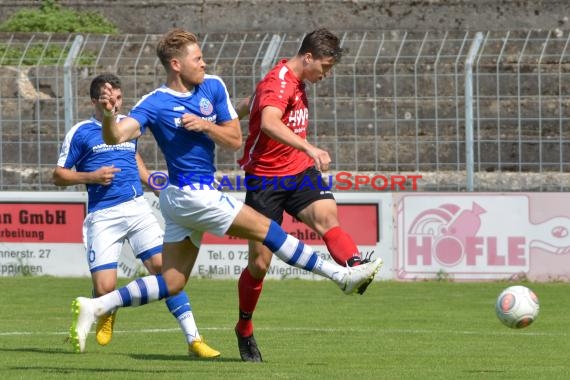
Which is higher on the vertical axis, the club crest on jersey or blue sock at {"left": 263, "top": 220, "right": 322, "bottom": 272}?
the club crest on jersey

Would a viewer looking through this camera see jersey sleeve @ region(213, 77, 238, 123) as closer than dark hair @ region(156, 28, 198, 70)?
No

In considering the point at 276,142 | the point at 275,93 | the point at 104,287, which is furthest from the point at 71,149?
the point at 275,93

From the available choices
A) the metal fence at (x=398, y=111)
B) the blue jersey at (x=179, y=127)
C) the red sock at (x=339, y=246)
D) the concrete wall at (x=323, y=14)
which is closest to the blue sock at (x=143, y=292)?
the blue jersey at (x=179, y=127)

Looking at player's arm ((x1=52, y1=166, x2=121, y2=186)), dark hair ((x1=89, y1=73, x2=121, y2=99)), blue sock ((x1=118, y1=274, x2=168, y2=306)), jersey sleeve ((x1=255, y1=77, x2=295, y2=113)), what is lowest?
blue sock ((x1=118, y1=274, x2=168, y2=306))

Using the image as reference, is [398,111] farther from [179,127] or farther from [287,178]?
[179,127]

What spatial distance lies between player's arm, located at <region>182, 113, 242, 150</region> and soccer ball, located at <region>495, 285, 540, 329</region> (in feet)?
6.92

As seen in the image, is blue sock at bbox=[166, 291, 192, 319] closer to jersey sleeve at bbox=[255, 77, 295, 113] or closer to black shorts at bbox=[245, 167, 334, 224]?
black shorts at bbox=[245, 167, 334, 224]

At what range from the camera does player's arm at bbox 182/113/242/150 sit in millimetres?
8508

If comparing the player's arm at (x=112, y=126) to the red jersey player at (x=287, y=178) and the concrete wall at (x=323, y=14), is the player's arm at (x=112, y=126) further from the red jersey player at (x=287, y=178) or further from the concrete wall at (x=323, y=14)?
the concrete wall at (x=323, y=14)

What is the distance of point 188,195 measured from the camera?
867 cm

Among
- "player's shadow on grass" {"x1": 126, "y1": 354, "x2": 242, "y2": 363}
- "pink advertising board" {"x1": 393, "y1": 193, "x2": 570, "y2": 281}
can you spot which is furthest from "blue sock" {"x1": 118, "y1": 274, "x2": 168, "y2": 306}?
"pink advertising board" {"x1": 393, "y1": 193, "x2": 570, "y2": 281}

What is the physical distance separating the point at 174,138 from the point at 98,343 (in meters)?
2.46

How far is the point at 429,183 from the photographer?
18.1m

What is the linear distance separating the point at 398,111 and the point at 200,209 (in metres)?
10.6
